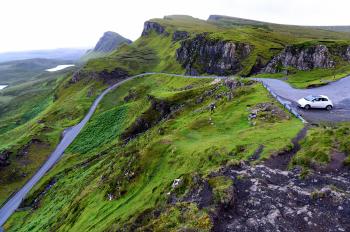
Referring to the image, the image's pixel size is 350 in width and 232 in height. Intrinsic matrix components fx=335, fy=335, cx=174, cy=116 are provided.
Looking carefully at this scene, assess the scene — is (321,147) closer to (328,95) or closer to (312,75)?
(328,95)

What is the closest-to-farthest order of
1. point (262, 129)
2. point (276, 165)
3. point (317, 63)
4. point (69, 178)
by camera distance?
1. point (276, 165)
2. point (262, 129)
3. point (69, 178)
4. point (317, 63)

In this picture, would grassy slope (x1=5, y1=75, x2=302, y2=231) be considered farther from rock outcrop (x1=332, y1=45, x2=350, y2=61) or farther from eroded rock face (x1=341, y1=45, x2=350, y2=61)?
eroded rock face (x1=341, y1=45, x2=350, y2=61)

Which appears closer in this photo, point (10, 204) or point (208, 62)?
point (10, 204)

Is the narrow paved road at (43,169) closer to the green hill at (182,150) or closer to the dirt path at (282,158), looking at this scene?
the green hill at (182,150)

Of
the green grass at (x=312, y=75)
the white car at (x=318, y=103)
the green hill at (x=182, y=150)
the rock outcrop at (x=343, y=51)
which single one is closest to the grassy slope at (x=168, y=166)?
the green hill at (x=182, y=150)

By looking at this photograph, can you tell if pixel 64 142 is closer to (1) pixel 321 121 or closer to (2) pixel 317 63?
(2) pixel 317 63

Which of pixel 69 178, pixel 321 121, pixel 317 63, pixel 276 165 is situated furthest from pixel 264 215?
pixel 317 63
